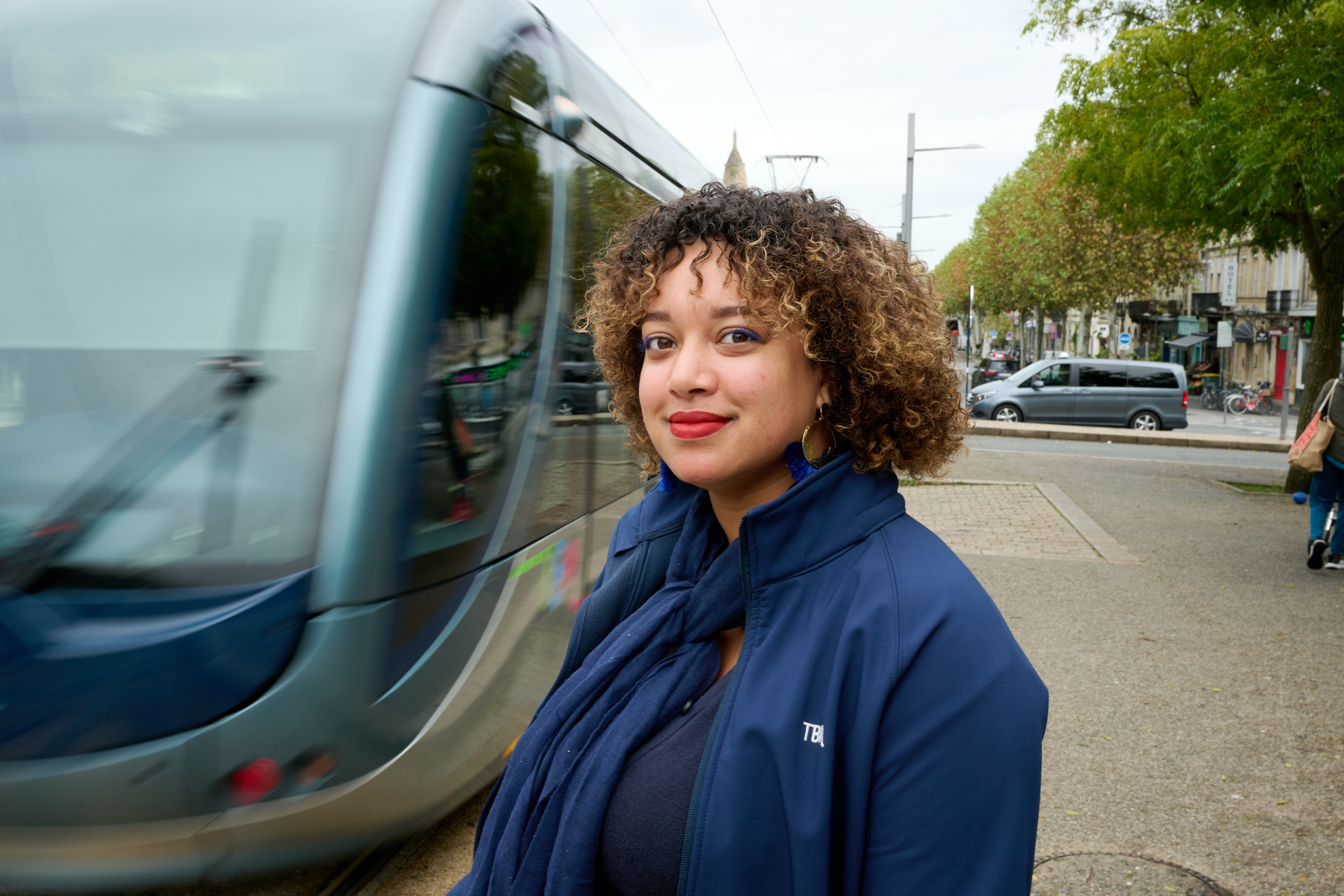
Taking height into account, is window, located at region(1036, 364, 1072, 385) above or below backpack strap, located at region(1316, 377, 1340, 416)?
below

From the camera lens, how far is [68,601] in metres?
2.50

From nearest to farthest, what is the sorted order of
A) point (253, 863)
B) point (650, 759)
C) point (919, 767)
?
point (919, 767), point (650, 759), point (253, 863)

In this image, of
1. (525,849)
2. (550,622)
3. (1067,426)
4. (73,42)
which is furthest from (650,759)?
(1067,426)

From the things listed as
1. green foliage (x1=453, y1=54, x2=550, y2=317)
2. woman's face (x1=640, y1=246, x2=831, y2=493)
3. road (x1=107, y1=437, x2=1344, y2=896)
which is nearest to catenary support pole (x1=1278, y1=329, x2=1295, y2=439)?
road (x1=107, y1=437, x2=1344, y2=896)

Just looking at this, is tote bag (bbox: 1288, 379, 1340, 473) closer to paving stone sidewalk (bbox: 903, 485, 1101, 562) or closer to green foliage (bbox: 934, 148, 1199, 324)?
paving stone sidewalk (bbox: 903, 485, 1101, 562)

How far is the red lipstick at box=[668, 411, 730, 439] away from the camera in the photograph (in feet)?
5.08

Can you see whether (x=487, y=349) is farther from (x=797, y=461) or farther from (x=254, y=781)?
(x=797, y=461)

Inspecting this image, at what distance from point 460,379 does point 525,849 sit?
1761 mm

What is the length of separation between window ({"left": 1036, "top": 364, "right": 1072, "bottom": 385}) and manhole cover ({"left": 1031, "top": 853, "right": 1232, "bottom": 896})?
2281 cm

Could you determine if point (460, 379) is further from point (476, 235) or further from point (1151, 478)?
point (1151, 478)

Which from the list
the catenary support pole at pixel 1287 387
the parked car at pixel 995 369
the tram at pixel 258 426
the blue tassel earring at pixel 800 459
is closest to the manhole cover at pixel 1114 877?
the tram at pixel 258 426

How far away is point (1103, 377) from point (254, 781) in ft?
80.5

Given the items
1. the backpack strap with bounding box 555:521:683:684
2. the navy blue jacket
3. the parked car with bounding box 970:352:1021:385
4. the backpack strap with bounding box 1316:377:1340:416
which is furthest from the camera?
the parked car with bounding box 970:352:1021:385

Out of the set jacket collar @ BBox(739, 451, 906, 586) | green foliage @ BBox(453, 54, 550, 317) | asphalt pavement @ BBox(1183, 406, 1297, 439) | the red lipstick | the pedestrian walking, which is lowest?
asphalt pavement @ BBox(1183, 406, 1297, 439)
